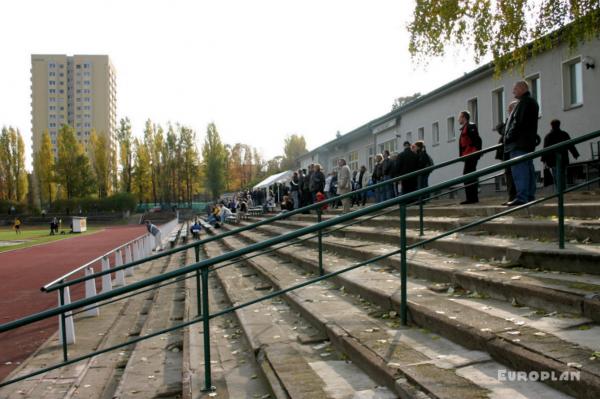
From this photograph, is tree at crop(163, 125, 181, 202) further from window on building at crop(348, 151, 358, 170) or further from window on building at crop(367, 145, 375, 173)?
window on building at crop(367, 145, 375, 173)

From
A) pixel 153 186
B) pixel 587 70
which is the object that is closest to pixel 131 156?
pixel 153 186

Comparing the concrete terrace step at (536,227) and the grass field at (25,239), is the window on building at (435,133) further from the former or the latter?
the grass field at (25,239)

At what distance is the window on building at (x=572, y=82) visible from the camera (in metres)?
16.4

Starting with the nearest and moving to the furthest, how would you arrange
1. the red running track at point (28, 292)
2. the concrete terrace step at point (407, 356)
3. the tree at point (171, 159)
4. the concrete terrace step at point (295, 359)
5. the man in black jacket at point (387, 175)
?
the concrete terrace step at point (407, 356)
the concrete terrace step at point (295, 359)
the red running track at point (28, 292)
the man in black jacket at point (387, 175)
the tree at point (171, 159)

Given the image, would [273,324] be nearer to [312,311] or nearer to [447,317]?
[312,311]

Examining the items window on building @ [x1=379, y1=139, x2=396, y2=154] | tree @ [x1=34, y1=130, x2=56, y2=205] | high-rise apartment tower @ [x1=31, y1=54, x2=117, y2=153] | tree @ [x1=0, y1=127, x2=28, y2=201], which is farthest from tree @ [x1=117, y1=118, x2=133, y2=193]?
window on building @ [x1=379, y1=139, x2=396, y2=154]

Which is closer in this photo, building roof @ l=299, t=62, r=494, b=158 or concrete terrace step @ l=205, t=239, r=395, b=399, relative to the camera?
concrete terrace step @ l=205, t=239, r=395, b=399

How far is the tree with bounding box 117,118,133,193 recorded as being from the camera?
8250cm

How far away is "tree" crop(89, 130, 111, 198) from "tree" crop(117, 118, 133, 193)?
2.29 meters

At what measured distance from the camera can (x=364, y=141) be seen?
3475cm

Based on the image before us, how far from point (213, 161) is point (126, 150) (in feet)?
46.5

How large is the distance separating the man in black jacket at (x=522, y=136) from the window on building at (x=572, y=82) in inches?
401

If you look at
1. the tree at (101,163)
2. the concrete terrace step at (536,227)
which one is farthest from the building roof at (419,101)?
the tree at (101,163)

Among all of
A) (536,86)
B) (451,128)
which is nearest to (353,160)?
(451,128)
